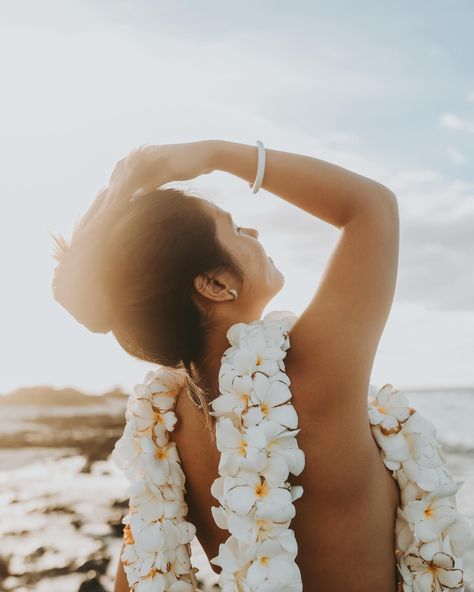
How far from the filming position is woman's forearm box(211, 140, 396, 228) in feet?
7.20

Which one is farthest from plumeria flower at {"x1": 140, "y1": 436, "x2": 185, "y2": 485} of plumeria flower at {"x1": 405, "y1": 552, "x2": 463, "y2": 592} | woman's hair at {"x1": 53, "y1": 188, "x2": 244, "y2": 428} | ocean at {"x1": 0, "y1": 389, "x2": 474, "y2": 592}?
ocean at {"x1": 0, "y1": 389, "x2": 474, "y2": 592}

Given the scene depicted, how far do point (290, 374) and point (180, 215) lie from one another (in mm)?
646

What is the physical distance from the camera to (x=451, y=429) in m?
27.4

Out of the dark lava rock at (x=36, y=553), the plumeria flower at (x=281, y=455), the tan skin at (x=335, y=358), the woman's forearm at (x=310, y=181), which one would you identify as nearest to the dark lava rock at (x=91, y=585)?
the dark lava rock at (x=36, y=553)

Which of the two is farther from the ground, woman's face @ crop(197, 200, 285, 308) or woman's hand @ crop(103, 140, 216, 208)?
woman's hand @ crop(103, 140, 216, 208)

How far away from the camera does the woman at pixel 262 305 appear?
2.09m

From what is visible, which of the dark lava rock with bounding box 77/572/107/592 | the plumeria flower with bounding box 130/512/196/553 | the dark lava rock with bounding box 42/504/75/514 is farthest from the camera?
the dark lava rock with bounding box 42/504/75/514

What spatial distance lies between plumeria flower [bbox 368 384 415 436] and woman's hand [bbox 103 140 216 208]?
0.97 meters

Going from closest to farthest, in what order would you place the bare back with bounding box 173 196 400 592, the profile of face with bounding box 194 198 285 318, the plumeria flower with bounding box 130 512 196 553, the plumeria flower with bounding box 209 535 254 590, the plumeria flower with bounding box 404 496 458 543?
1. the bare back with bounding box 173 196 400 592
2. the plumeria flower with bounding box 209 535 254 590
3. the plumeria flower with bounding box 404 496 458 543
4. the profile of face with bounding box 194 198 285 318
5. the plumeria flower with bounding box 130 512 196 553

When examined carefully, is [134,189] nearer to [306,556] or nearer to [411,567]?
[306,556]

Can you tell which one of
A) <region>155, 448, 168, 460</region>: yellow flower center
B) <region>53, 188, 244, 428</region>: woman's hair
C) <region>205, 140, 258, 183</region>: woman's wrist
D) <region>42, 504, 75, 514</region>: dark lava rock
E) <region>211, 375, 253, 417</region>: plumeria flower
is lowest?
<region>42, 504, 75, 514</region>: dark lava rock

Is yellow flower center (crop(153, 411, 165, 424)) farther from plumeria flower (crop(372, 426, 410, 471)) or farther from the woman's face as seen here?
plumeria flower (crop(372, 426, 410, 471))

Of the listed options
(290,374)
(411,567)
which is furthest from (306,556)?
(290,374)

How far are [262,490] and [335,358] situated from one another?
470 mm
